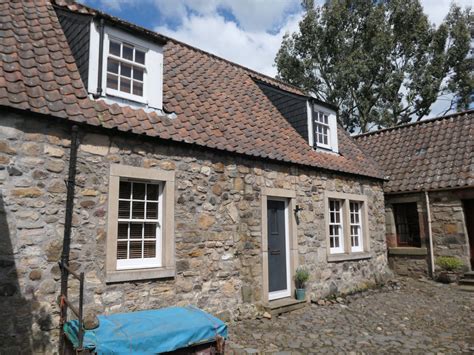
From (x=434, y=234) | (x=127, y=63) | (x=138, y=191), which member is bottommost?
(x=434, y=234)

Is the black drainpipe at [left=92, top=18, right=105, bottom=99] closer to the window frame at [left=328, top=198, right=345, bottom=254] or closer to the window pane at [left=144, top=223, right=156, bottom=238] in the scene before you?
the window pane at [left=144, top=223, right=156, bottom=238]

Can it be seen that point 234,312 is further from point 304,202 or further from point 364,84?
point 364,84

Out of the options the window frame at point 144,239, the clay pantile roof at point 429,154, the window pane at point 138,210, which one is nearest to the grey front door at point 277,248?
the window frame at point 144,239

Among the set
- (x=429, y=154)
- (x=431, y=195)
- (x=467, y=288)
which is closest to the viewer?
(x=467, y=288)

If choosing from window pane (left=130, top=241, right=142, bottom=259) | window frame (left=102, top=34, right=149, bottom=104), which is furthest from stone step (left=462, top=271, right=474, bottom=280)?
window frame (left=102, top=34, right=149, bottom=104)

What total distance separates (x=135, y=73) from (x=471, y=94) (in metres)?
24.5

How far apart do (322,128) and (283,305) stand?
18.4 feet

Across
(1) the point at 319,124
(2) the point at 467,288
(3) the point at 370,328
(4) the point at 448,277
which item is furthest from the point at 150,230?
(4) the point at 448,277

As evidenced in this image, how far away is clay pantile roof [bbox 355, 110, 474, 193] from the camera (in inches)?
492

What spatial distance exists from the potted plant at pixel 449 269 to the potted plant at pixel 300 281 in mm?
5688

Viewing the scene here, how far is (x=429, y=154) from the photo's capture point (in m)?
13.9

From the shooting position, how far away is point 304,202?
9.60 metres

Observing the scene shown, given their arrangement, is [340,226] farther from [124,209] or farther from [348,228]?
[124,209]

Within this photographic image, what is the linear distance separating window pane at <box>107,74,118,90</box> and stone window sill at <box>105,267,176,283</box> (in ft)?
11.3
